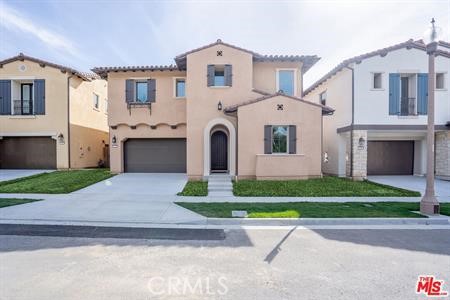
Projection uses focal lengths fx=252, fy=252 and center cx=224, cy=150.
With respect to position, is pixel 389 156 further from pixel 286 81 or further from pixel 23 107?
Result: pixel 23 107

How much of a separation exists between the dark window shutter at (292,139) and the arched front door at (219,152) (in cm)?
355

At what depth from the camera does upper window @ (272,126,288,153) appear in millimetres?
12758

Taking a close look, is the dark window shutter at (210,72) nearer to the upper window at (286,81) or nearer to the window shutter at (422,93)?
the upper window at (286,81)

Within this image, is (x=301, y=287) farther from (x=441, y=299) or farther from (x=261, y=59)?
(x=261, y=59)

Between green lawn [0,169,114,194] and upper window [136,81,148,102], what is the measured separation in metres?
5.02

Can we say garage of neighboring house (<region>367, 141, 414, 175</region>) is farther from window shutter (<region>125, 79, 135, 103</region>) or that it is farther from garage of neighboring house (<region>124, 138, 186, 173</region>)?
window shutter (<region>125, 79, 135, 103</region>)

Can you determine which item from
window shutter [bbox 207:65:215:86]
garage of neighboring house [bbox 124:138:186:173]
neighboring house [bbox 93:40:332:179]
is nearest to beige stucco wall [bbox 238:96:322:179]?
neighboring house [bbox 93:40:332:179]

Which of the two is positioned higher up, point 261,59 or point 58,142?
point 261,59

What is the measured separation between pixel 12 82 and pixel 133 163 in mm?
9388

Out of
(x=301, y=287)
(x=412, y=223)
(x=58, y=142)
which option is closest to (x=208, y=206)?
(x=301, y=287)

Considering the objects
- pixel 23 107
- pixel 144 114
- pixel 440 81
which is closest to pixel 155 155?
pixel 144 114

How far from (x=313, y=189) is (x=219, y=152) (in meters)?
5.59

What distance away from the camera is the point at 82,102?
17.9 metres

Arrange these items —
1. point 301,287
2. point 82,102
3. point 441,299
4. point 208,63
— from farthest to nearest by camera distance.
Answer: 1. point 82,102
2. point 208,63
3. point 301,287
4. point 441,299
